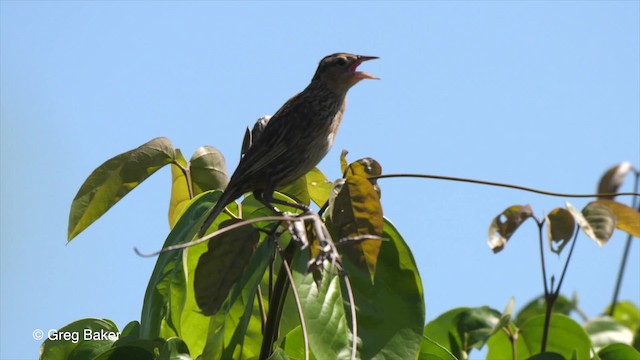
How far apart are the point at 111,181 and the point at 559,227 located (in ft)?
5.10

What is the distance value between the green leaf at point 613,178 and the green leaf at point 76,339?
5.95 ft

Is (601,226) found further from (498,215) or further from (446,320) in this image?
(446,320)

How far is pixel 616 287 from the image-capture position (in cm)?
402

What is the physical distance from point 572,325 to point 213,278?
1554mm

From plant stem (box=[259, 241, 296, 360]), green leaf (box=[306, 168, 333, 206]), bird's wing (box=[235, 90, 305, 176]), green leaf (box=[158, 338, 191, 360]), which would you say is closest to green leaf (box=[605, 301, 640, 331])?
green leaf (box=[306, 168, 333, 206])

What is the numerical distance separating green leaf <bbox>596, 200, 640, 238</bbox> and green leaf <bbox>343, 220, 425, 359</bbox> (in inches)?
27.3

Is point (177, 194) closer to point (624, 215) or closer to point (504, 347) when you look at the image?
point (504, 347)

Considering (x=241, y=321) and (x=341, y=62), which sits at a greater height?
(x=341, y=62)

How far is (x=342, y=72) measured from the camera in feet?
13.6

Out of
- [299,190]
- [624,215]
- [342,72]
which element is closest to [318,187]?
[299,190]

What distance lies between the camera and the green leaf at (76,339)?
345 cm

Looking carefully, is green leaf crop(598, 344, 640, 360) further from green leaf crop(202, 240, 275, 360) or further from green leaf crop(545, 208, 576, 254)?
green leaf crop(202, 240, 275, 360)

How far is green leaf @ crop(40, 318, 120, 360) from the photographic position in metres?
3.45

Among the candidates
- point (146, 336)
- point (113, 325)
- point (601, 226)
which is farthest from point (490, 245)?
point (113, 325)
